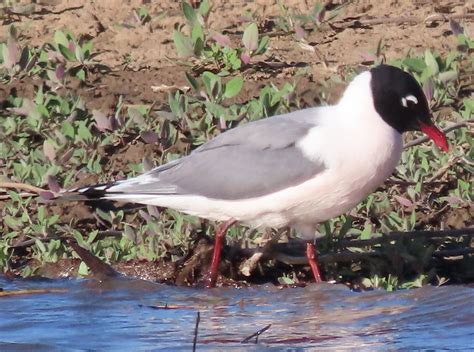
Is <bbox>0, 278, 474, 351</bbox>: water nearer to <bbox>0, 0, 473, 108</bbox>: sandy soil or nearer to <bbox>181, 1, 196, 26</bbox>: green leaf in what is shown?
<bbox>0, 0, 473, 108</bbox>: sandy soil

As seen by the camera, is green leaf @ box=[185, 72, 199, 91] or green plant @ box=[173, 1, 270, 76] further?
green plant @ box=[173, 1, 270, 76]

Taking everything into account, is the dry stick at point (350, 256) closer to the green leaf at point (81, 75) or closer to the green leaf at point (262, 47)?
the green leaf at point (262, 47)

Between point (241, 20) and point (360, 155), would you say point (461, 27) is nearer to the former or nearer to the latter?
point (241, 20)

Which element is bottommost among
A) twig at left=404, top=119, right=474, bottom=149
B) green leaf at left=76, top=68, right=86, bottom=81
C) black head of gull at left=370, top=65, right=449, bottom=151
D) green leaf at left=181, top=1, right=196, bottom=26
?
twig at left=404, top=119, right=474, bottom=149

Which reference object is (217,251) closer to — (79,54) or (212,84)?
(212,84)

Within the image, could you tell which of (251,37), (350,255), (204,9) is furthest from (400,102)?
(204,9)

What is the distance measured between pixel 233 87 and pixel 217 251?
54.9 inches

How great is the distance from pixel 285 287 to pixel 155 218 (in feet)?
2.83

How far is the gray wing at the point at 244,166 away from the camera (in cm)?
630

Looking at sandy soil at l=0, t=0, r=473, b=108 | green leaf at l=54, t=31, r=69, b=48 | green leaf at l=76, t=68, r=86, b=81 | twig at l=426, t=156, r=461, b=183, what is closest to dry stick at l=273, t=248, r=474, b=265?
twig at l=426, t=156, r=461, b=183

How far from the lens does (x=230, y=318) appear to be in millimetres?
5961

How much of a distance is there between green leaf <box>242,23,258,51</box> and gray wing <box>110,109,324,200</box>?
1.59m

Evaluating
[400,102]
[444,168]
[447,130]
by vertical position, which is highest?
[400,102]

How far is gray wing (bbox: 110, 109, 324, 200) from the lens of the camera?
20.7 feet
